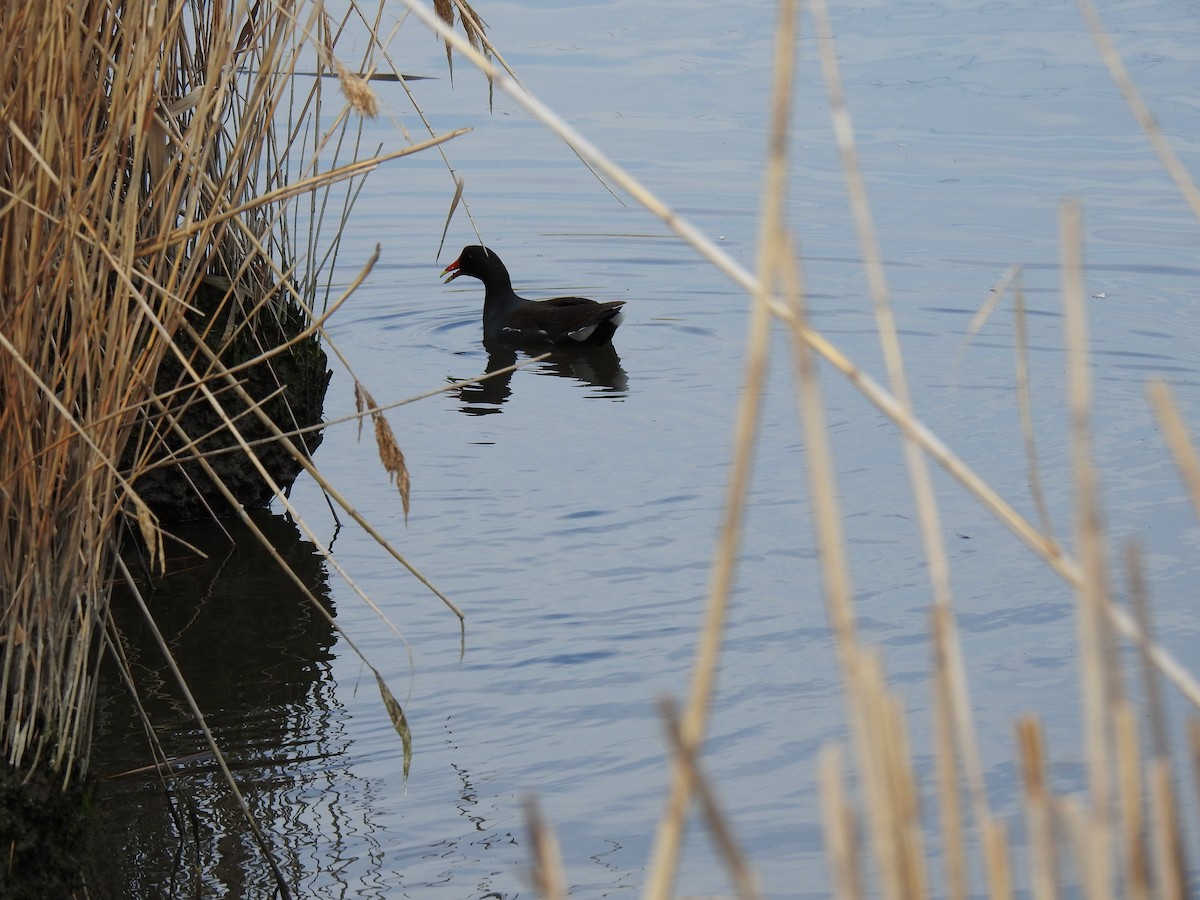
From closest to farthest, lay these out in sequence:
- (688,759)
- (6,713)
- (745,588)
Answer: (688,759)
(6,713)
(745,588)

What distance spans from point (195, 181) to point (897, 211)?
6.51m

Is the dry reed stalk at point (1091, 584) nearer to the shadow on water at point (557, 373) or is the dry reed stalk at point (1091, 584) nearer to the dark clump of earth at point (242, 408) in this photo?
the dark clump of earth at point (242, 408)

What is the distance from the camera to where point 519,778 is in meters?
3.25

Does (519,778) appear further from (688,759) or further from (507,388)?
(507,388)

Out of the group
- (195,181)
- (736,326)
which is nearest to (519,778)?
(195,181)

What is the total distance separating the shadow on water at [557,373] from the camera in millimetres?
6281

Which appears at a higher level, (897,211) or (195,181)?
(195,181)

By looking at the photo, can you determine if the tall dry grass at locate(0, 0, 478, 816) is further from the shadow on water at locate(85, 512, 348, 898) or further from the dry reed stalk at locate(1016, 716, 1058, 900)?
the dry reed stalk at locate(1016, 716, 1058, 900)

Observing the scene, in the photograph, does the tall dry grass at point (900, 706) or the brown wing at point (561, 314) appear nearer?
the tall dry grass at point (900, 706)

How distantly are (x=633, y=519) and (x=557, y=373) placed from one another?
214 cm

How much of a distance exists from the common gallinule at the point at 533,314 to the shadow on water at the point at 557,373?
0.06 metres

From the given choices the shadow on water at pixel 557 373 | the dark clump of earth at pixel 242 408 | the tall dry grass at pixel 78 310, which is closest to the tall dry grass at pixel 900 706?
the tall dry grass at pixel 78 310

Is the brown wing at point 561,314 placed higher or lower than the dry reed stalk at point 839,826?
lower

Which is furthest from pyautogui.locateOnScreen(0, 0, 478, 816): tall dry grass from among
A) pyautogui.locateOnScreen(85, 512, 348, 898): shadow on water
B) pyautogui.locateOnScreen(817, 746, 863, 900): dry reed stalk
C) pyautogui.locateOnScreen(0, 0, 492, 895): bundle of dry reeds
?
pyautogui.locateOnScreen(817, 746, 863, 900): dry reed stalk
